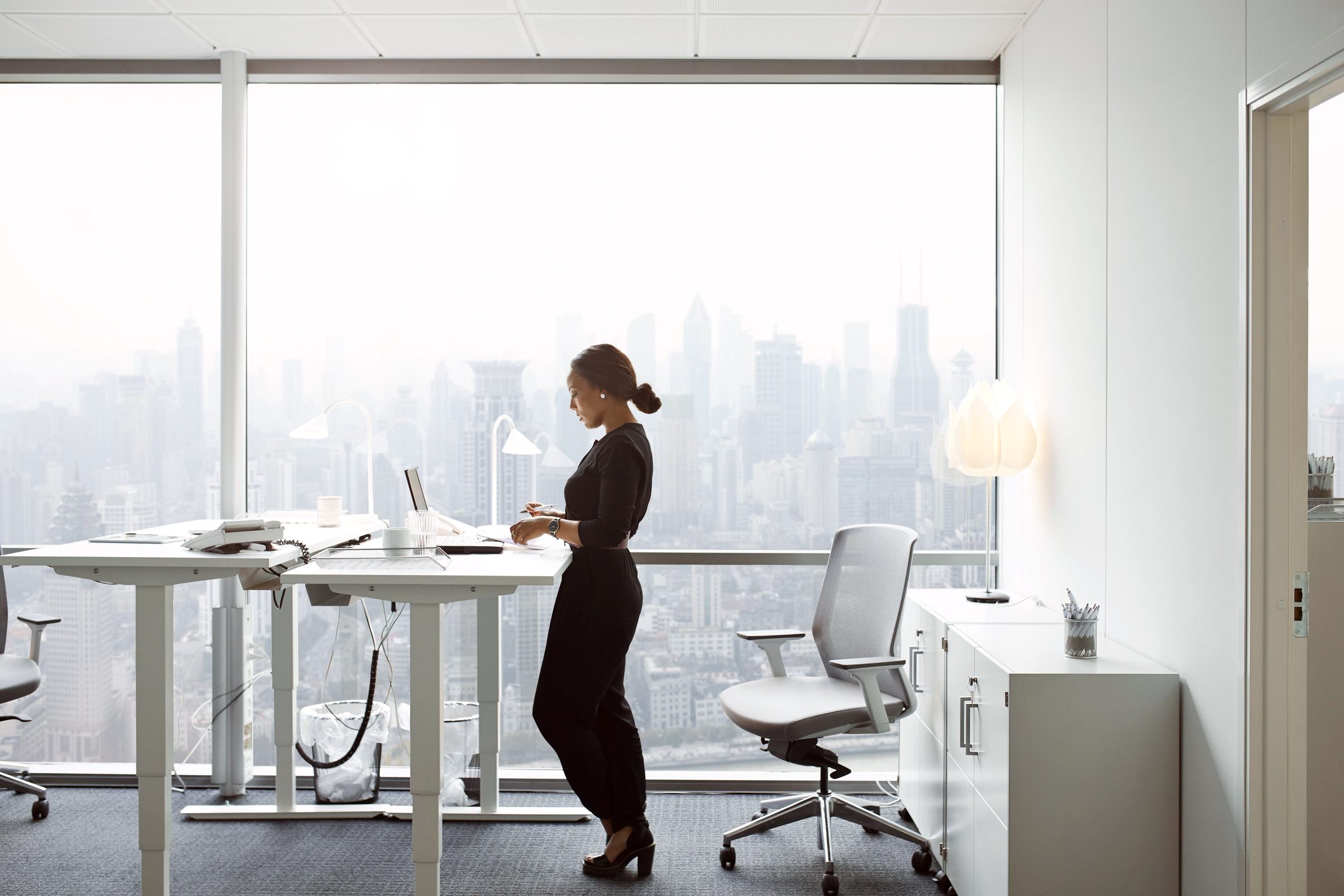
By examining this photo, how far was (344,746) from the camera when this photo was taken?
3521 mm

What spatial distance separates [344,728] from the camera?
3535 mm

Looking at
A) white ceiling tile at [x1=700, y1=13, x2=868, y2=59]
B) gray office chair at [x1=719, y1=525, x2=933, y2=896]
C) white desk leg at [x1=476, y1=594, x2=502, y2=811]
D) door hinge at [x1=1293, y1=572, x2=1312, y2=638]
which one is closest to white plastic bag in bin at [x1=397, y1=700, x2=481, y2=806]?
white desk leg at [x1=476, y1=594, x2=502, y2=811]

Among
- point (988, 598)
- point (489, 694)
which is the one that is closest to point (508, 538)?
point (489, 694)

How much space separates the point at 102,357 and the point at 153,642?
5.65 ft

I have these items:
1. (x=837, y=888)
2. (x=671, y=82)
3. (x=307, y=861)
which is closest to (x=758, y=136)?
(x=671, y=82)

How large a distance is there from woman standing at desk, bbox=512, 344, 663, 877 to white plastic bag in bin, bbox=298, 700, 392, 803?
99 centimetres

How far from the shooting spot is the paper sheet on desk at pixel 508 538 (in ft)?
9.95

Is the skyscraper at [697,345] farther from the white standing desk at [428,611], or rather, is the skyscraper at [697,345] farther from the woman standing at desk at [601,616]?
the white standing desk at [428,611]

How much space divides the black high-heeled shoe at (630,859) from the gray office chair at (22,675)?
2.06m

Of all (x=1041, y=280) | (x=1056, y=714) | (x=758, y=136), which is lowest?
(x=1056, y=714)

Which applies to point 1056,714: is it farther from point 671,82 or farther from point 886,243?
point 671,82

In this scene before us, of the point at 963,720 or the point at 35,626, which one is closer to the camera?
the point at 963,720

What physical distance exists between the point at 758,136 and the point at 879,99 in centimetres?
52

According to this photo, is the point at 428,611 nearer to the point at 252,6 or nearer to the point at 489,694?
the point at 489,694
